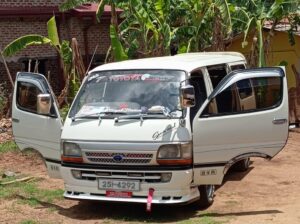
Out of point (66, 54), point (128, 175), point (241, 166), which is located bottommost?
point (241, 166)

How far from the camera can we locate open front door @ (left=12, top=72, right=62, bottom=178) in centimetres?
725

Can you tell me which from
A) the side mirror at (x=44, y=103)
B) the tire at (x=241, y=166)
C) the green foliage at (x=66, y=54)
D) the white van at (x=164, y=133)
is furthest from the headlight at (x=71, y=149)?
the green foliage at (x=66, y=54)

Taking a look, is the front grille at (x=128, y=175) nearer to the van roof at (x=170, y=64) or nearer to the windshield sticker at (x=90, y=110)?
the windshield sticker at (x=90, y=110)

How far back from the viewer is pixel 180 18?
14.3 meters

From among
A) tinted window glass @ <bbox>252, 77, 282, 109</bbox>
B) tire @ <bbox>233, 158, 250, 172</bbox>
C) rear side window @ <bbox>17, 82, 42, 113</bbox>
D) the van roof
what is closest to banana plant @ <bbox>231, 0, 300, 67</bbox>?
tire @ <bbox>233, 158, 250, 172</bbox>

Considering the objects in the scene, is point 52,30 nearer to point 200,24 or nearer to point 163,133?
point 200,24

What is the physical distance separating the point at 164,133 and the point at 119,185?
84 centimetres

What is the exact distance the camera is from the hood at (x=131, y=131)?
257 inches

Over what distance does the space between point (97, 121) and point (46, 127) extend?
85cm

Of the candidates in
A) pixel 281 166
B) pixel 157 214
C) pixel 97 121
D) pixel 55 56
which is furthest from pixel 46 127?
pixel 55 56

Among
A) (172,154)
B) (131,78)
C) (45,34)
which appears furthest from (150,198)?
(45,34)

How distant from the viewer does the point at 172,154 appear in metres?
6.51

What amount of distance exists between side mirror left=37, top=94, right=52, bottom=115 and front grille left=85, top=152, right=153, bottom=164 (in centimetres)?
86

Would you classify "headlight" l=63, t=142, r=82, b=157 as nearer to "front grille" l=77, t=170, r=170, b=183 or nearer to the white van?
the white van
